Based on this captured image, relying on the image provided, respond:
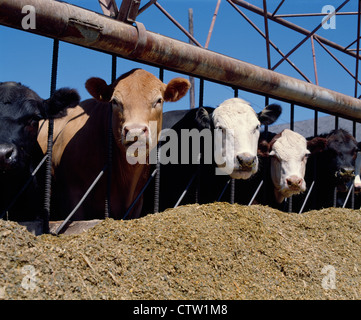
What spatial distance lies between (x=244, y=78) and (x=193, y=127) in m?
0.97

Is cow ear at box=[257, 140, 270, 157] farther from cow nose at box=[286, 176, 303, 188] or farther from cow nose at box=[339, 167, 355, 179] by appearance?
cow nose at box=[339, 167, 355, 179]

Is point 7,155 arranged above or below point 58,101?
below

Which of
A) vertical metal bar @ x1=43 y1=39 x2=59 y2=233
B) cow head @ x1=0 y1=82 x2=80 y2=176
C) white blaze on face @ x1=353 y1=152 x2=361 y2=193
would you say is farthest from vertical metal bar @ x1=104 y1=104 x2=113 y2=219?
white blaze on face @ x1=353 y1=152 x2=361 y2=193

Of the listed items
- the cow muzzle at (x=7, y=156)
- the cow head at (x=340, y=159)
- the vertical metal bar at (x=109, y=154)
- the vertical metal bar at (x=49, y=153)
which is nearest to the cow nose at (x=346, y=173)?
the cow head at (x=340, y=159)

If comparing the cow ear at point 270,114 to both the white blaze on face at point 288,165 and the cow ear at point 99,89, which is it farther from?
the cow ear at point 99,89

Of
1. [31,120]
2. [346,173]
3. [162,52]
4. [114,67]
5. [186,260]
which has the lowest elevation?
[186,260]

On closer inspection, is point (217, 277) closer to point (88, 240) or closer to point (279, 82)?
point (88, 240)

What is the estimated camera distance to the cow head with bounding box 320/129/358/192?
243 inches

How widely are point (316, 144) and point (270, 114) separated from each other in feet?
3.42

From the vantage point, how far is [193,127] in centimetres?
539

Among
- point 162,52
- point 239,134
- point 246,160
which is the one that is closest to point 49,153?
point 162,52

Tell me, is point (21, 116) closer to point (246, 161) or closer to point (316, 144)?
point (246, 161)

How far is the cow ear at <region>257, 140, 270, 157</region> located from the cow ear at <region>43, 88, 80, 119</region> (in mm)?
2578

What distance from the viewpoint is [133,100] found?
3912 millimetres
